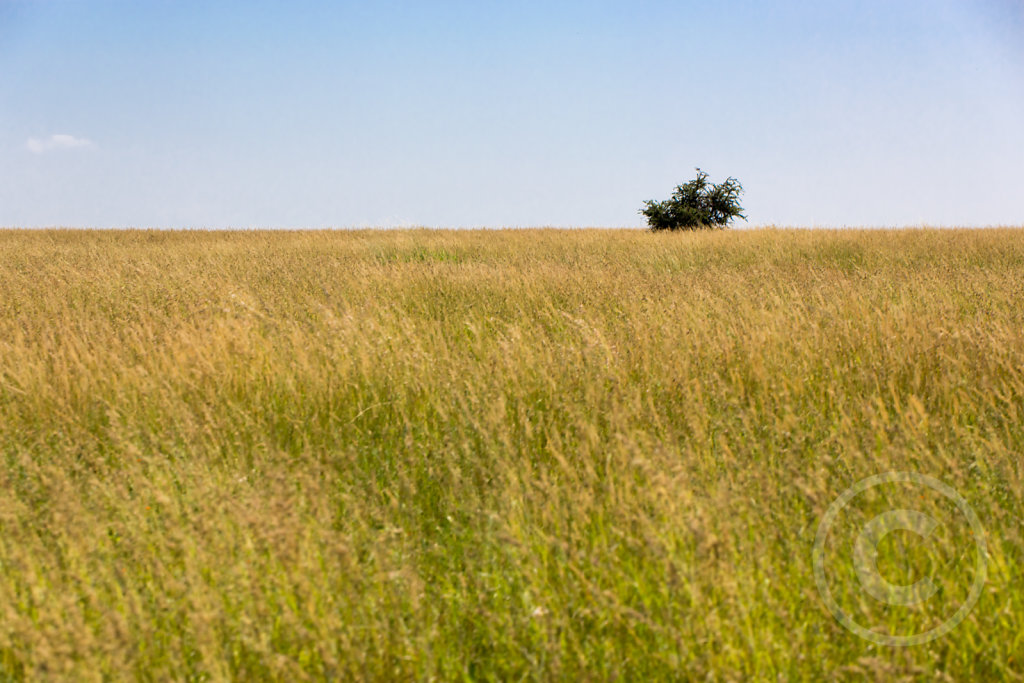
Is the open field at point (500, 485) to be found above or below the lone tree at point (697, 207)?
below

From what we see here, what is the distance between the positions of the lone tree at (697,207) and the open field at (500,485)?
14.6 meters

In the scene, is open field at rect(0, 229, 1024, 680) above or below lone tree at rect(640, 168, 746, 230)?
below

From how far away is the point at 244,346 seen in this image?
409cm

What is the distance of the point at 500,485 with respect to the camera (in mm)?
2562

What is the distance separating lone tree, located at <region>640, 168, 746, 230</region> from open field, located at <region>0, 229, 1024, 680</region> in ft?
47.8

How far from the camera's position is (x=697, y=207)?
20828 mm

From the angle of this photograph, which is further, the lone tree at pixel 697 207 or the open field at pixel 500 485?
the lone tree at pixel 697 207

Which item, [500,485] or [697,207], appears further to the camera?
[697,207]

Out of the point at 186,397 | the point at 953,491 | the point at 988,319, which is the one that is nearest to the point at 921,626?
the point at 953,491

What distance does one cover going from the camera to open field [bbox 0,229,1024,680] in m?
1.77

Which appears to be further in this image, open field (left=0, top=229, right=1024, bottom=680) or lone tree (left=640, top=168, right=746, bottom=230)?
lone tree (left=640, top=168, right=746, bottom=230)

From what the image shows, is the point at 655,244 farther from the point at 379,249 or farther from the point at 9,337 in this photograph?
the point at 9,337

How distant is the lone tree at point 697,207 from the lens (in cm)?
2045

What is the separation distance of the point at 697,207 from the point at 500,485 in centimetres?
1968
